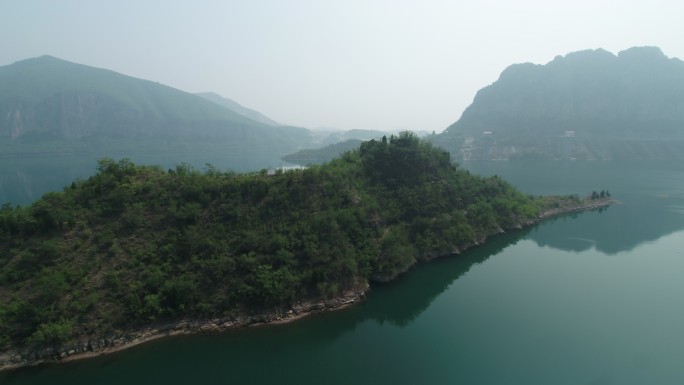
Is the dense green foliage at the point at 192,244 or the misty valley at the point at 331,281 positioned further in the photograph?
the dense green foliage at the point at 192,244

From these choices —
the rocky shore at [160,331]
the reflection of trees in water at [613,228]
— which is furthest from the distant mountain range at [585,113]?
the rocky shore at [160,331]

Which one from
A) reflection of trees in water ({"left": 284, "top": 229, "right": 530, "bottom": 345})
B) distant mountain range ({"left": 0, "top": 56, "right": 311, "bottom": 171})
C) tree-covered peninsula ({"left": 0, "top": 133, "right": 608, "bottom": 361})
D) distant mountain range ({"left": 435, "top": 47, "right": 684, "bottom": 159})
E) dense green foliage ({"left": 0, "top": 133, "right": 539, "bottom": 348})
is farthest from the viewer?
distant mountain range ({"left": 0, "top": 56, "right": 311, "bottom": 171})

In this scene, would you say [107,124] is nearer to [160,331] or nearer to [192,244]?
[192,244]

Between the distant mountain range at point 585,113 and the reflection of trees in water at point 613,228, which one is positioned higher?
the distant mountain range at point 585,113

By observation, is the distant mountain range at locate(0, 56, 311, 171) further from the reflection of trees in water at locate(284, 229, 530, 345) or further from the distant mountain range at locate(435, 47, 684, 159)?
the reflection of trees in water at locate(284, 229, 530, 345)

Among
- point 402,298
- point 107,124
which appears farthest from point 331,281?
point 107,124

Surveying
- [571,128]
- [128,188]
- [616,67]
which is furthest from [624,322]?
[616,67]

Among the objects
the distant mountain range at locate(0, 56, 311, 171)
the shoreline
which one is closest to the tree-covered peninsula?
the shoreline

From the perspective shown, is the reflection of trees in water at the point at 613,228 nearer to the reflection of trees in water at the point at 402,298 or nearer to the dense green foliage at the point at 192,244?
the reflection of trees in water at the point at 402,298
